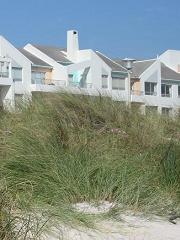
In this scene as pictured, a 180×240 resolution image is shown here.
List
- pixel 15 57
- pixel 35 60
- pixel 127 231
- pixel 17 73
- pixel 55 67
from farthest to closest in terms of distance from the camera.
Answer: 1. pixel 55 67
2. pixel 35 60
3. pixel 15 57
4. pixel 17 73
5. pixel 127 231

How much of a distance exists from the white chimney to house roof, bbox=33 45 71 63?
69cm

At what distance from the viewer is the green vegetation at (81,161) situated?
680 centimetres

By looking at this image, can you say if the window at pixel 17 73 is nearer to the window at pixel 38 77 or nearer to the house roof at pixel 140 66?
the window at pixel 38 77

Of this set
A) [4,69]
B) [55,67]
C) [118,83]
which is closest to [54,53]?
[55,67]

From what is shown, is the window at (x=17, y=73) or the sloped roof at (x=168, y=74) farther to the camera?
the sloped roof at (x=168, y=74)

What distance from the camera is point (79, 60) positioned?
58.5m

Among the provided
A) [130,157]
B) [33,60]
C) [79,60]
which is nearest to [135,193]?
[130,157]

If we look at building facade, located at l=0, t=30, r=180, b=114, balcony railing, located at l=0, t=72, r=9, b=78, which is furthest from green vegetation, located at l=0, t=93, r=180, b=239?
balcony railing, located at l=0, t=72, r=9, b=78

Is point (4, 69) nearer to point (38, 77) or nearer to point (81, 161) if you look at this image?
point (38, 77)

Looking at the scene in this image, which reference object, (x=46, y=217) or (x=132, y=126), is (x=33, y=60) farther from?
(x=46, y=217)

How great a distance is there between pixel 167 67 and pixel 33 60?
75.0 feet

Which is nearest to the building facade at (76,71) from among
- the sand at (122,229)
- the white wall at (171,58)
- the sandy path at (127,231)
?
the white wall at (171,58)

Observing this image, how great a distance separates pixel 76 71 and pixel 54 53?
16.6 ft

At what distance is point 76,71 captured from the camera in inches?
2170
